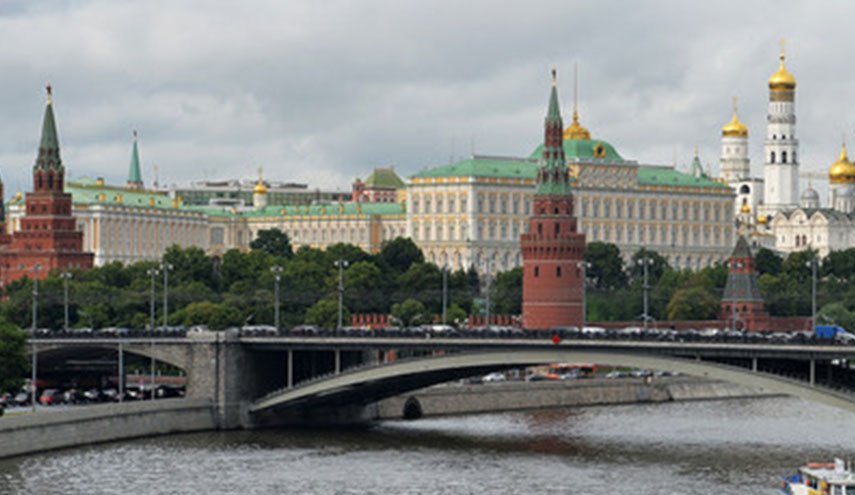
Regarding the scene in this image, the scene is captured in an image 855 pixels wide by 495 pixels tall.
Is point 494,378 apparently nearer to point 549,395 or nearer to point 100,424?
point 549,395

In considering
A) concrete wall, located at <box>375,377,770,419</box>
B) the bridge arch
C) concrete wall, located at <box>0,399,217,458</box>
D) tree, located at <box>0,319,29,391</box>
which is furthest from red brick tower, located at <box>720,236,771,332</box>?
tree, located at <box>0,319,29,391</box>

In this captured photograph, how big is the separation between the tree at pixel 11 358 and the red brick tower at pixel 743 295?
8008 centimetres

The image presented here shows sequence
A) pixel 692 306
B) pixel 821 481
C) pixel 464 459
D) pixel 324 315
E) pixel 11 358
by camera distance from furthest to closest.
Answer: pixel 692 306 < pixel 324 315 < pixel 11 358 < pixel 464 459 < pixel 821 481

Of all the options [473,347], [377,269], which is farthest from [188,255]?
[473,347]

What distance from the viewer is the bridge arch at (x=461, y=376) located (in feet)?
316

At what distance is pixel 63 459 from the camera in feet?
319

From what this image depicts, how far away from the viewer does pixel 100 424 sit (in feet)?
342

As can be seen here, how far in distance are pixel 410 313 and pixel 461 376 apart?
58901 millimetres

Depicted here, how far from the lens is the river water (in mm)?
89750

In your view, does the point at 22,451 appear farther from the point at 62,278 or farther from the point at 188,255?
the point at 188,255

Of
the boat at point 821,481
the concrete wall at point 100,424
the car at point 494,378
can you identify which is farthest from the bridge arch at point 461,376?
the car at point 494,378

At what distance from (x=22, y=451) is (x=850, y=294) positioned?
108641mm

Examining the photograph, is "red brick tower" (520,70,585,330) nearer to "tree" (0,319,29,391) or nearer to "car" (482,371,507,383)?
"car" (482,371,507,383)

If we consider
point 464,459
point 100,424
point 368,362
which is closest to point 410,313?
point 368,362
